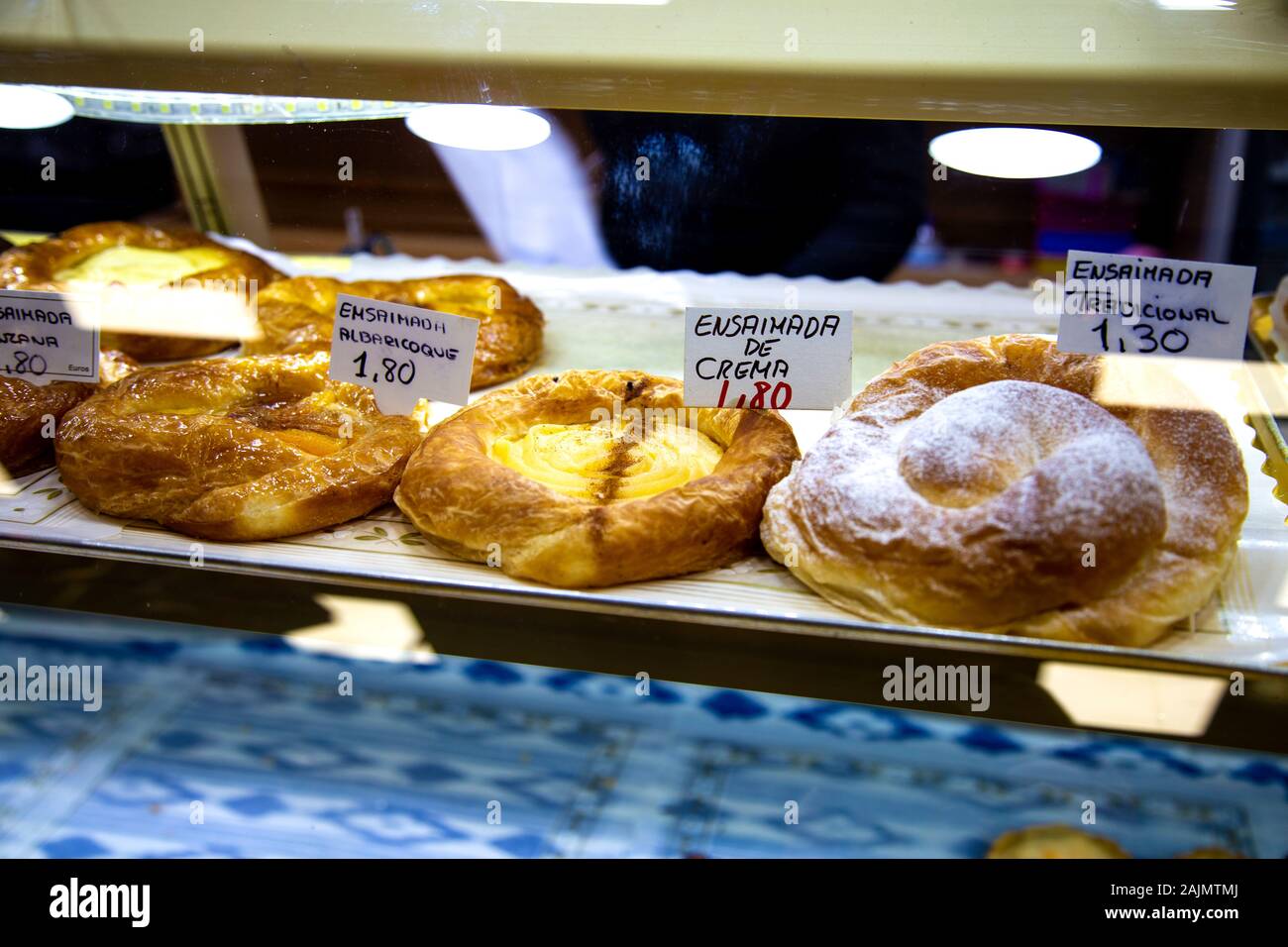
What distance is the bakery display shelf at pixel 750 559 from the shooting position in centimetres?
165

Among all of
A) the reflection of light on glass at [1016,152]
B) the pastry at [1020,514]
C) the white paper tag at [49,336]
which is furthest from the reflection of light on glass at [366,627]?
the reflection of light on glass at [1016,152]

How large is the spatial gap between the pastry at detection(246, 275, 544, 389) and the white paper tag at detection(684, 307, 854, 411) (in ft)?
3.03

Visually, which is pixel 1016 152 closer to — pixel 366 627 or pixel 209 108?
pixel 366 627

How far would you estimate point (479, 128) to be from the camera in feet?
7.36

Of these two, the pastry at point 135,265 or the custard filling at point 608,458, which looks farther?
the pastry at point 135,265

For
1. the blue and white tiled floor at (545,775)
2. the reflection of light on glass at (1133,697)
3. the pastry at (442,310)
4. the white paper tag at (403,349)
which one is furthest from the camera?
the pastry at (442,310)

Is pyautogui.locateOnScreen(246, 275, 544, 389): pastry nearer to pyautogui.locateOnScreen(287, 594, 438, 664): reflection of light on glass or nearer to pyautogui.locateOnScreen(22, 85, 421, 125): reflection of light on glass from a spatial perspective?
pyautogui.locateOnScreen(22, 85, 421, 125): reflection of light on glass

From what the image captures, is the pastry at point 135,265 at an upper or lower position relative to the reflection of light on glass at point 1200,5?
lower

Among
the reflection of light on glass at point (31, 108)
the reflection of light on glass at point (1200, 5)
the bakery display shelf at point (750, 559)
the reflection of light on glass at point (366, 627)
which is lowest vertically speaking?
the reflection of light on glass at point (366, 627)

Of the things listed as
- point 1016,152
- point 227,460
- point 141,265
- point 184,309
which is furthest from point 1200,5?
point 141,265

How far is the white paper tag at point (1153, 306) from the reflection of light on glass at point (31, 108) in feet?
7.65

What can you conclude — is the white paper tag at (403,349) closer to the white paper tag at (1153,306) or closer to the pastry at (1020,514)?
the pastry at (1020,514)

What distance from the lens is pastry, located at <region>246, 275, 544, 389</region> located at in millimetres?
2803

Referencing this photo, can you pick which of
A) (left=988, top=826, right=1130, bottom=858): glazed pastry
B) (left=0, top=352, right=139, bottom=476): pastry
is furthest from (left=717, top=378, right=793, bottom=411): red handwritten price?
(left=0, top=352, right=139, bottom=476): pastry
